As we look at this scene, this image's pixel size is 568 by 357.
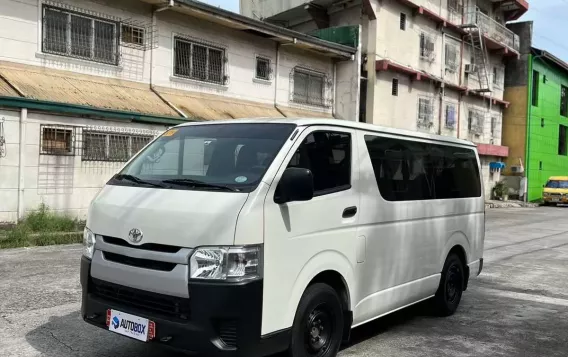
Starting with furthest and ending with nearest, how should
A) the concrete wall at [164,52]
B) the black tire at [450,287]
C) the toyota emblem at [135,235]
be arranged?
the concrete wall at [164,52] → the black tire at [450,287] → the toyota emblem at [135,235]

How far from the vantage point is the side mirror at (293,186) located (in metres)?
3.85

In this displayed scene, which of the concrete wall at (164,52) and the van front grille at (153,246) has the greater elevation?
the concrete wall at (164,52)

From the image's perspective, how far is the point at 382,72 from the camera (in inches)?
892

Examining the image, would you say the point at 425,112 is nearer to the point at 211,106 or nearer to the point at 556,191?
the point at 556,191

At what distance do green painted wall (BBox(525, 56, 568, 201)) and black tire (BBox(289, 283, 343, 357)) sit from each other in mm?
33275

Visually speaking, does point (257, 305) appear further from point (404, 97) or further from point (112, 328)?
point (404, 97)

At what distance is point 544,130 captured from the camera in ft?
118

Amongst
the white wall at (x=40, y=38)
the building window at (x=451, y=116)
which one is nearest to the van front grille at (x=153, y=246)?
the white wall at (x=40, y=38)

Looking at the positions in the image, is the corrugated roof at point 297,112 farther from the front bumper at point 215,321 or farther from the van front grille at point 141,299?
the front bumper at point 215,321

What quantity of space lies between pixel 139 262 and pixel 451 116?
26.4 metres

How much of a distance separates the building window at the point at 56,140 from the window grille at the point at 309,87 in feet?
30.0

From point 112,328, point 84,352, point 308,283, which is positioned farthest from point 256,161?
point 84,352

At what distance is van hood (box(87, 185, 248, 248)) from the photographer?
360 cm

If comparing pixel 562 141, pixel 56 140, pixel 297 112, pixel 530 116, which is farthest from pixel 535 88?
pixel 56 140
